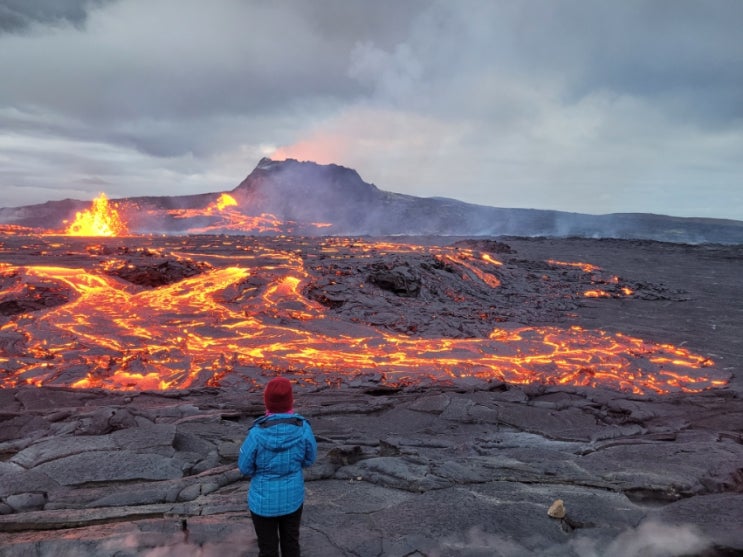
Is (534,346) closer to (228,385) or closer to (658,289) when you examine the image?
(228,385)

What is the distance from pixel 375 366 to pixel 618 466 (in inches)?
310

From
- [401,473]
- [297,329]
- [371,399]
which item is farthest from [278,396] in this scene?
[297,329]

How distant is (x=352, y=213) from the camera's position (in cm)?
12850

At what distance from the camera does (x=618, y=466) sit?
5.73 metres

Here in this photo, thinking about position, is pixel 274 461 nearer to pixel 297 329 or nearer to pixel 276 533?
pixel 276 533

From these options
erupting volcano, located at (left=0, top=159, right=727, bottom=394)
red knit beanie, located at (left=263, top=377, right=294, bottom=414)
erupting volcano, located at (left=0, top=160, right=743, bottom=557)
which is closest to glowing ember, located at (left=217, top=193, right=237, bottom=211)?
erupting volcano, located at (left=0, top=159, right=727, bottom=394)

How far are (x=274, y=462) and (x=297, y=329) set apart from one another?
13.3m

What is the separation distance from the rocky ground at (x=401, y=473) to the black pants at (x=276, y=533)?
53cm

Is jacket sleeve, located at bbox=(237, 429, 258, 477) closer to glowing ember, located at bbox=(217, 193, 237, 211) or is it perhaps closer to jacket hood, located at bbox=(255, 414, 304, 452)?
jacket hood, located at bbox=(255, 414, 304, 452)

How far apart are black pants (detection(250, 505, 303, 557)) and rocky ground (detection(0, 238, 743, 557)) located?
20.8 inches

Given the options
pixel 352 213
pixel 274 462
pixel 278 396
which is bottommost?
pixel 274 462

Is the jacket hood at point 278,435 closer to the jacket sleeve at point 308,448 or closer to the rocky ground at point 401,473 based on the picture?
the jacket sleeve at point 308,448

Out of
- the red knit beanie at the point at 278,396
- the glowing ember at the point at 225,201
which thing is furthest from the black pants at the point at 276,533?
the glowing ember at the point at 225,201

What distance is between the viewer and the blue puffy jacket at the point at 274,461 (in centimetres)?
338
